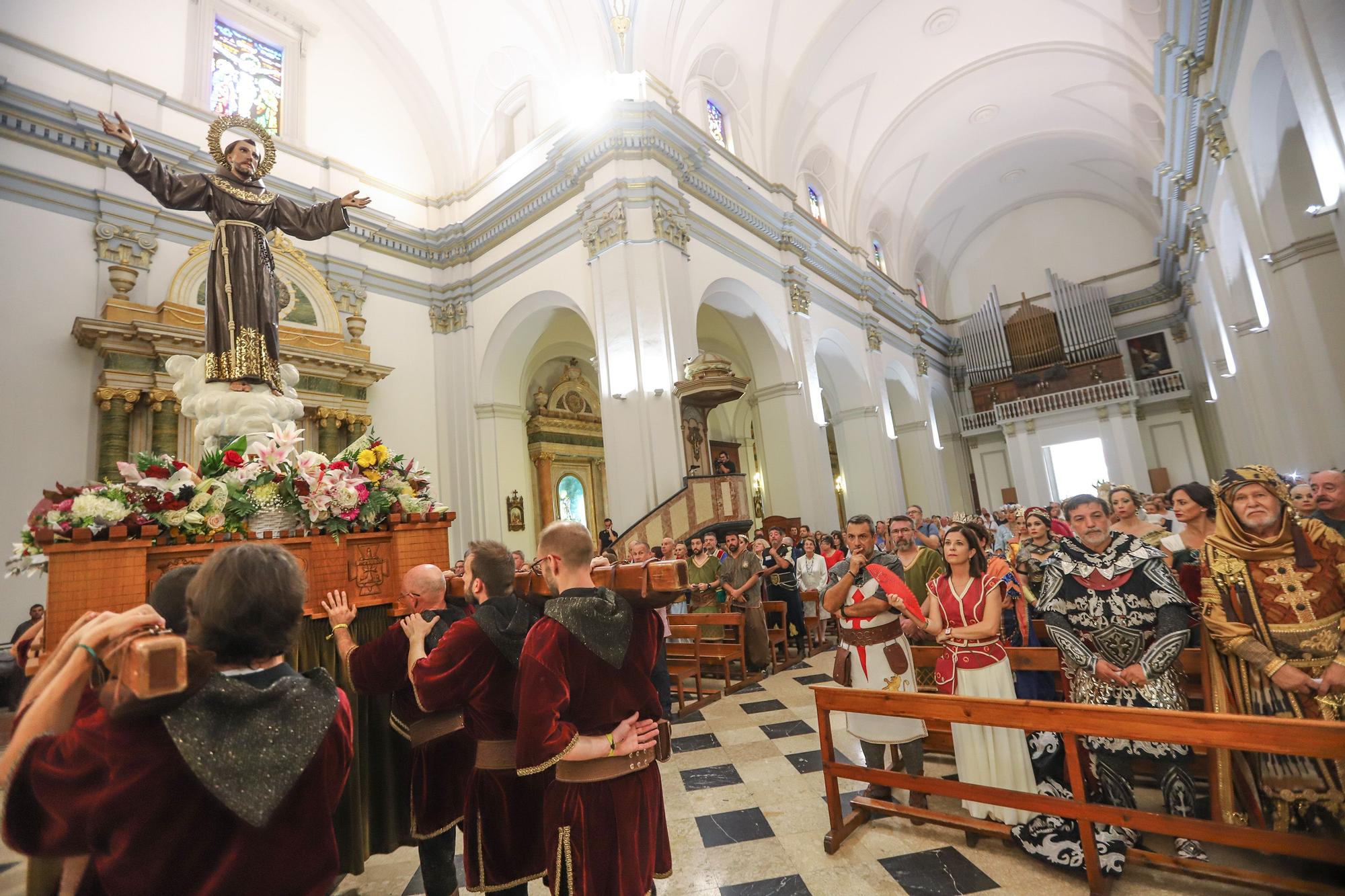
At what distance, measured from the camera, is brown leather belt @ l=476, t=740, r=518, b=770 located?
7.11 feet

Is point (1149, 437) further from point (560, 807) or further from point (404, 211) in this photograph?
point (560, 807)

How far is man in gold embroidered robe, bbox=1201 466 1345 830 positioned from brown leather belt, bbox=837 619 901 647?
4.40ft

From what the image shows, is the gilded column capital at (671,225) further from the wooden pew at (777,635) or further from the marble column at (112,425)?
the marble column at (112,425)

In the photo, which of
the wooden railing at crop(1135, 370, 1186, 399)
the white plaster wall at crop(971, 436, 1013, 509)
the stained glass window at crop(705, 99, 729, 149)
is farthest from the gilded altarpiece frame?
the wooden railing at crop(1135, 370, 1186, 399)

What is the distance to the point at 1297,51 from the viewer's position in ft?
18.3

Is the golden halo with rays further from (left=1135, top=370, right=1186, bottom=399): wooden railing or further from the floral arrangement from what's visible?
(left=1135, top=370, right=1186, bottom=399): wooden railing

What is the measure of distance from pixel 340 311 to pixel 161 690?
11383 millimetres

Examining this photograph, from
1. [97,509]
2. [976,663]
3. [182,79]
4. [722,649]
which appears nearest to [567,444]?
[182,79]

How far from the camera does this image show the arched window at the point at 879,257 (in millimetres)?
18061

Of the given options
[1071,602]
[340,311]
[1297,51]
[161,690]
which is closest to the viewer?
[161,690]

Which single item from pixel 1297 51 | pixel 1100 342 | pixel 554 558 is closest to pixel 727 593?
pixel 554 558

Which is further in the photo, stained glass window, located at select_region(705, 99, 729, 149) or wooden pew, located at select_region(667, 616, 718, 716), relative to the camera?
stained glass window, located at select_region(705, 99, 729, 149)

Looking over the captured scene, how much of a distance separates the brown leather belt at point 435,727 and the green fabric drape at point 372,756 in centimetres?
56

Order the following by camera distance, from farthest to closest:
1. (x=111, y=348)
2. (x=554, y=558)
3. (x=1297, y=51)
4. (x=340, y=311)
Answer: (x=340, y=311), (x=111, y=348), (x=1297, y=51), (x=554, y=558)
